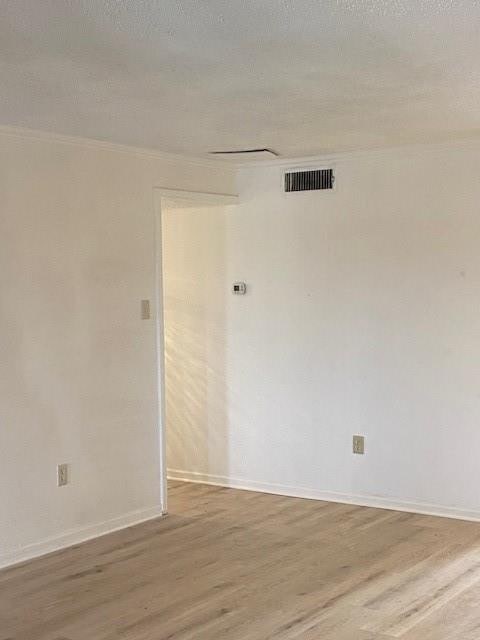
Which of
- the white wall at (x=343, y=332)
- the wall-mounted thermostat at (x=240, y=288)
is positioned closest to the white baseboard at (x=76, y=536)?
the white wall at (x=343, y=332)

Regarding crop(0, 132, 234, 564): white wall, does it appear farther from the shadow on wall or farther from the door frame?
the shadow on wall

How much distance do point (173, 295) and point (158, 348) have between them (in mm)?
1008

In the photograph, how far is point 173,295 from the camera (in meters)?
6.05

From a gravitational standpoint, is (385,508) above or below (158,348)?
below

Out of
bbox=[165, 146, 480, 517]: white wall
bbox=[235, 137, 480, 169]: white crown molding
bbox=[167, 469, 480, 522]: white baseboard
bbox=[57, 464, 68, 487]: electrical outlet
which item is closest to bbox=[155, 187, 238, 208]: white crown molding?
bbox=[165, 146, 480, 517]: white wall

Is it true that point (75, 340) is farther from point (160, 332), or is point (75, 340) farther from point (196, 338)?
point (196, 338)

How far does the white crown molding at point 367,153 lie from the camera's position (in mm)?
4824

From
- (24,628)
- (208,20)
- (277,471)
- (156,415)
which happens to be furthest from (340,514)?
(208,20)

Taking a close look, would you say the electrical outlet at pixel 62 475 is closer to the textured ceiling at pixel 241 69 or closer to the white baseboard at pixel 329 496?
the white baseboard at pixel 329 496

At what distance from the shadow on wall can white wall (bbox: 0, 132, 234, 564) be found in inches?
28.9

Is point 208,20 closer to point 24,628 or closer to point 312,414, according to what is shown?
point 24,628

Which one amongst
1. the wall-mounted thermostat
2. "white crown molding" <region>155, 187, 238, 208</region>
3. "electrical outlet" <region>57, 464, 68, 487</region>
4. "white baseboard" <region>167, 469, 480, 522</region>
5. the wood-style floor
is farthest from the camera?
the wall-mounted thermostat

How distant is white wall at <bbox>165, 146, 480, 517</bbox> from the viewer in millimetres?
4910

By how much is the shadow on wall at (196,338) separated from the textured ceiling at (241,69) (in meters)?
1.28
